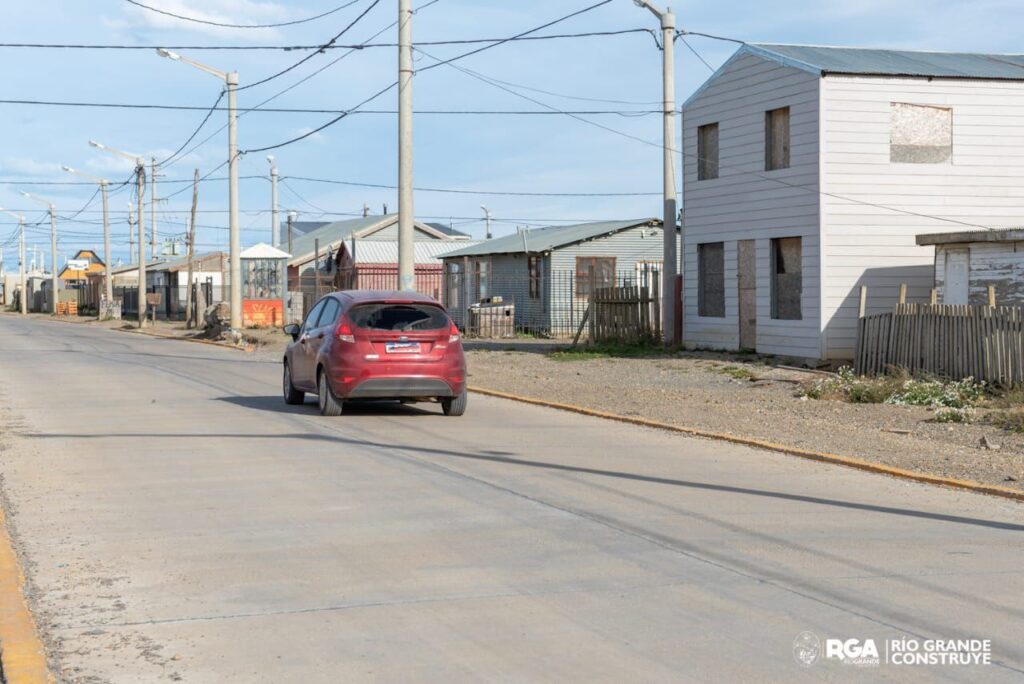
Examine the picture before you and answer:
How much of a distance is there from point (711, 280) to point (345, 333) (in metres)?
15.5

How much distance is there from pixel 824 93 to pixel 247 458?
16658 millimetres

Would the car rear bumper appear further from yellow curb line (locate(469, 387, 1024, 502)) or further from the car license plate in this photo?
yellow curb line (locate(469, 387, 1024, 502))

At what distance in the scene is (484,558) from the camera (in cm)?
828

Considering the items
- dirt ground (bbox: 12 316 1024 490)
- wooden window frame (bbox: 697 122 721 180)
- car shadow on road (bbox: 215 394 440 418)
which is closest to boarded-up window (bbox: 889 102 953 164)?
wooden window frame (bbox: 697 122 721 180)

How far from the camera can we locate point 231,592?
291 inches

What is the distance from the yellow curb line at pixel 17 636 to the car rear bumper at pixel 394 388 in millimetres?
8472

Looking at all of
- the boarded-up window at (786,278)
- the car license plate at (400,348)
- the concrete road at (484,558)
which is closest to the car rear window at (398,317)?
the car license plate at (400,348)

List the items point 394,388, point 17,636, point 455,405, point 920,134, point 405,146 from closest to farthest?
point 17,636 → point 394,388 → point 455,405 → point 405,146 → point 920,134

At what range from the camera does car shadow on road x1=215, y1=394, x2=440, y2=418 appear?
17.8 m

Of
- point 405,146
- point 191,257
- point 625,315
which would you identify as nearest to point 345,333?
point 405,146

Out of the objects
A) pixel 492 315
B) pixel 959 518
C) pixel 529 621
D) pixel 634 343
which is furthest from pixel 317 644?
pixel 492 315

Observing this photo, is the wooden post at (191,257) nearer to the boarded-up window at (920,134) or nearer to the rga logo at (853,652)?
the boarded-up window at (920,134)

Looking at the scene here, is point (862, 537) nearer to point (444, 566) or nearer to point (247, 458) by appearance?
point (444, 566)

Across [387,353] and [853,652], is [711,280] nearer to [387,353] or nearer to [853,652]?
[387,353]
